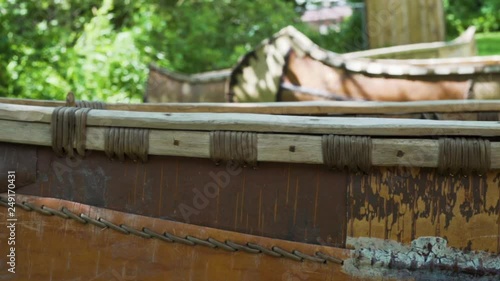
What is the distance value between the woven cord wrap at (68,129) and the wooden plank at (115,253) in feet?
0.71

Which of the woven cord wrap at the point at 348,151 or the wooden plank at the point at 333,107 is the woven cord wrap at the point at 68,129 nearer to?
the wooden plank at the point at 333,107

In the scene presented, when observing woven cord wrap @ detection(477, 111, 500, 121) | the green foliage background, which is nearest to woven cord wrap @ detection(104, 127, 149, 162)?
woven cord wrap @ detection(477, 111, 500, 121)

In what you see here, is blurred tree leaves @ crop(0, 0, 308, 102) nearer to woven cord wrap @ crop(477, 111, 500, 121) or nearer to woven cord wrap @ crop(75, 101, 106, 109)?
woven cord wrap @ crop(75, 101, 106, 109)

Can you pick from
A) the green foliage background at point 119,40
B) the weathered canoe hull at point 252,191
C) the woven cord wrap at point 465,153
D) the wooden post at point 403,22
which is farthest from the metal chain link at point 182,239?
the wooden post at point 403,22

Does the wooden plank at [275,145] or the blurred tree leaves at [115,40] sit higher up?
the blurred tree leaves at [115,40]

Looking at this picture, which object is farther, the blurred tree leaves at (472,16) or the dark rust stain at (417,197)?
the blurred tree leaves at (472,16)

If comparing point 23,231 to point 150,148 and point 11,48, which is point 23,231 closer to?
point 150,148

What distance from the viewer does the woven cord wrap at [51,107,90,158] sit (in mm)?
2854

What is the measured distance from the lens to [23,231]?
9.65 ft

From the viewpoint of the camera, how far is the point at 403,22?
1034cm

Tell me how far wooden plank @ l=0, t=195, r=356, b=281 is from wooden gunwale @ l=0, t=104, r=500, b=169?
0.90ft

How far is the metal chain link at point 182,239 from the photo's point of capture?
9.22 ft

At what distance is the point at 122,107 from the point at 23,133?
0.69m

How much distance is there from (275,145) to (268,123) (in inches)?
3.1
